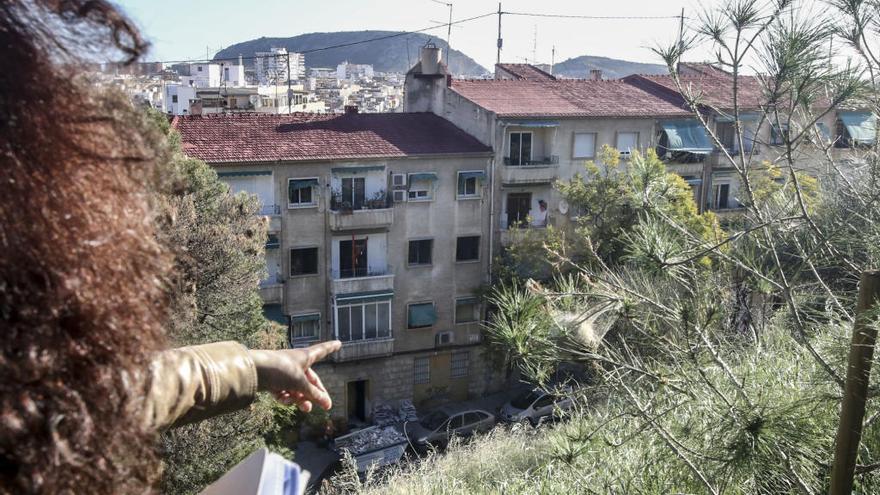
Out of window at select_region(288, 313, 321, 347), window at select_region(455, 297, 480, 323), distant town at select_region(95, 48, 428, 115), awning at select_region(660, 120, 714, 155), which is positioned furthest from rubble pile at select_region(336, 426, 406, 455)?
awning at select_region(660, 120, 714, 155)

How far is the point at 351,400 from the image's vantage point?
2141 cm

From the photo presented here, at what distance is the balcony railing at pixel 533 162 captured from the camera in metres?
Answer: 21.8

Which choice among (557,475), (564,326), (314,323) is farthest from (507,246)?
(564,326)

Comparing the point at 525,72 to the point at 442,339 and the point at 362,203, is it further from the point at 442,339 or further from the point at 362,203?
the point at 442,339

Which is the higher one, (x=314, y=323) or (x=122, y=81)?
(x=122, y=81)

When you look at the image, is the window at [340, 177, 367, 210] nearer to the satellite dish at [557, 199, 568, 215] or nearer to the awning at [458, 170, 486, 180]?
the awning at [458, 170, 486, 180]

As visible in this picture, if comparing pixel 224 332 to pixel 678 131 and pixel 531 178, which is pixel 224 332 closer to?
pixel 531 178

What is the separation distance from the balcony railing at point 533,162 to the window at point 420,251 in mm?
2938

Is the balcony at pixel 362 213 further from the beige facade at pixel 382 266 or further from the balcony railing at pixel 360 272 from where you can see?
the balcony railing at pixel 360 272

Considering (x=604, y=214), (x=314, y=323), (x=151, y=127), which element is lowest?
(x=314, y=323)

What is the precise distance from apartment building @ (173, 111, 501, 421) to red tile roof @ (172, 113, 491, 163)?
41 millimetres

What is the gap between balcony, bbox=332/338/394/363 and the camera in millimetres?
20375

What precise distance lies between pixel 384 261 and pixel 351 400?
3.75 metres

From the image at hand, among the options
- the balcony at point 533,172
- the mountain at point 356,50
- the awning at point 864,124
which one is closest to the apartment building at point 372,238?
the balcony at point 533,172
